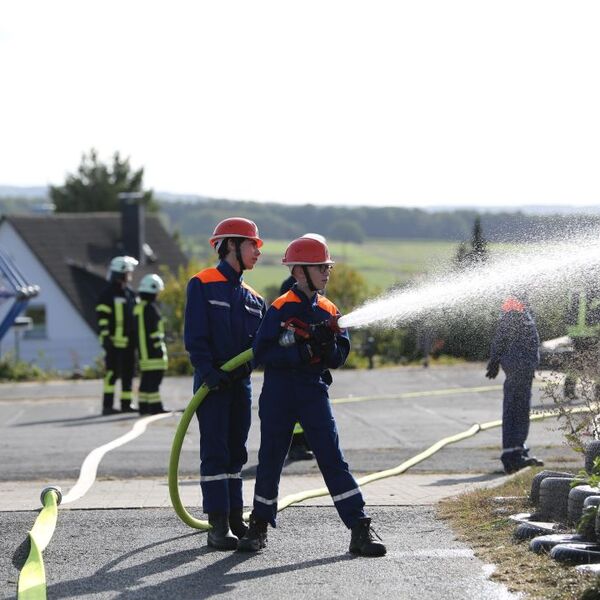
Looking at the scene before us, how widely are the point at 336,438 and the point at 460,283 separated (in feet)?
7.01

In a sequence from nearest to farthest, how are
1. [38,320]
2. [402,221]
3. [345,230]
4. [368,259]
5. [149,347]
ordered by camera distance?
[149,347], [402,221], [345,230], [368,259], [38,320]

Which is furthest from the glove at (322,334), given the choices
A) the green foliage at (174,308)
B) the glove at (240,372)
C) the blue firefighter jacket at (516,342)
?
the green foliage at (174,308)

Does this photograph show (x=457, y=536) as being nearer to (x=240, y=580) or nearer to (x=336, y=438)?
(x=336, y=438)

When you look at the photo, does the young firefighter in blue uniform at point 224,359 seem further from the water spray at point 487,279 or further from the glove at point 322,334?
the water spray at point 487,279

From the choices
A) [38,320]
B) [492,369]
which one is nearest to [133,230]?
[38,320]

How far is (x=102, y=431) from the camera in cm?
1350

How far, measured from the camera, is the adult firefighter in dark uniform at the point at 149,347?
1520 centimetres

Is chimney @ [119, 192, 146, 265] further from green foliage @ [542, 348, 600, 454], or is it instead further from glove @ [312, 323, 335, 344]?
glove @ [312, 323, 335, 344]

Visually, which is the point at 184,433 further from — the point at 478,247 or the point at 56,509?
the point at 478,247

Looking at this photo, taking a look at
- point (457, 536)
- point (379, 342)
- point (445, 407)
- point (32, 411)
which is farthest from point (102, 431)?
point (379, 342)

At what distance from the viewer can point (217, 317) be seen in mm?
7262

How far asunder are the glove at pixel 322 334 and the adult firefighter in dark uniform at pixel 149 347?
337 inches

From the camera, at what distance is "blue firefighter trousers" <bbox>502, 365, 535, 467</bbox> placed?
1010cm

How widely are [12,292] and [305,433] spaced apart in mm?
15114
